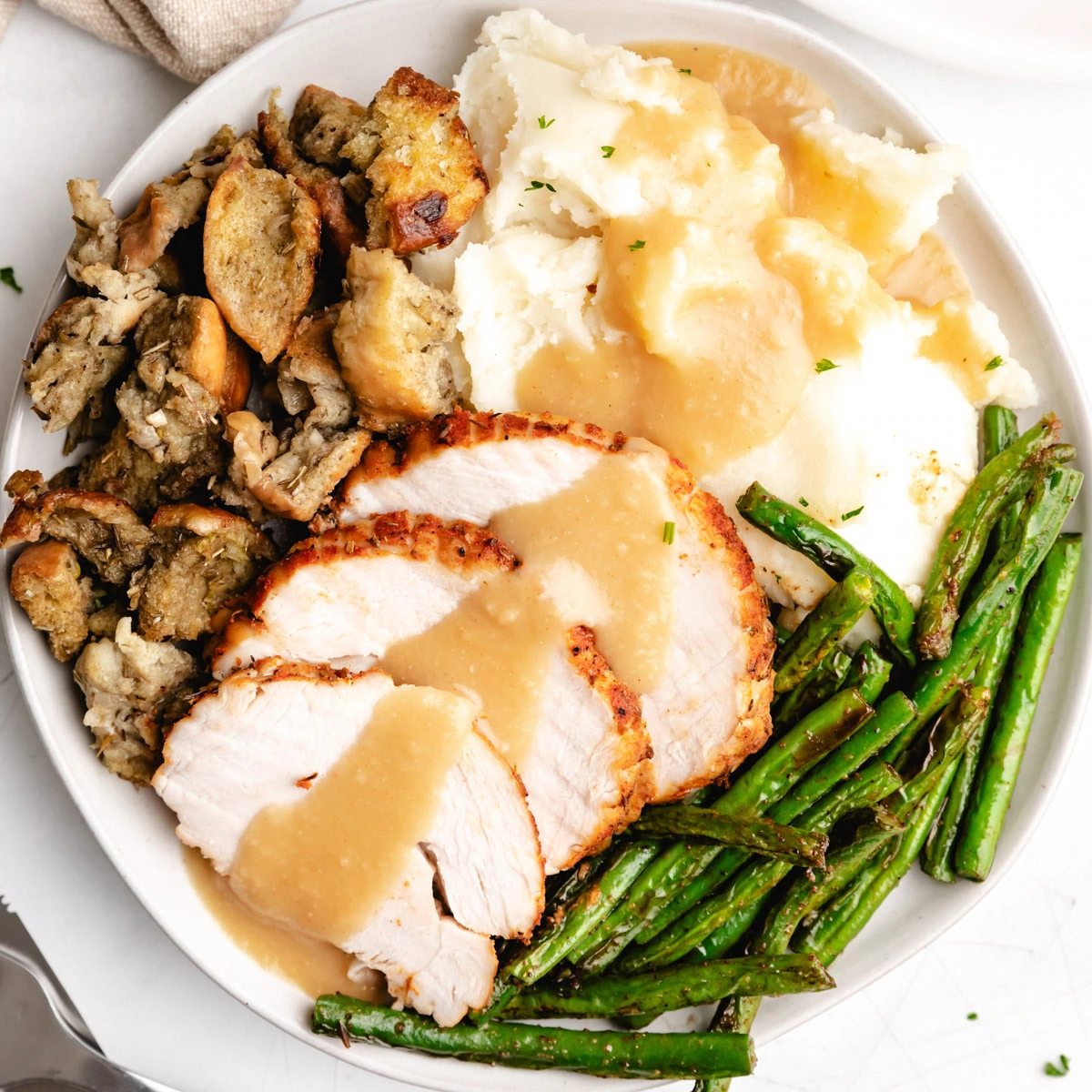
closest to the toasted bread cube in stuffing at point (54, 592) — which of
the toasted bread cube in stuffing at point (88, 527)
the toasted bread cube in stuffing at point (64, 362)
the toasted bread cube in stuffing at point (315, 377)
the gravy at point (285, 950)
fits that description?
the toasted bread cube in stuffing at point (88, 527)

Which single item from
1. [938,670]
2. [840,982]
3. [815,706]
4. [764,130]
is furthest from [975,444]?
[840,982]

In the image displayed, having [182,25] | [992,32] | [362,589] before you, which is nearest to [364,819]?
[362,589]

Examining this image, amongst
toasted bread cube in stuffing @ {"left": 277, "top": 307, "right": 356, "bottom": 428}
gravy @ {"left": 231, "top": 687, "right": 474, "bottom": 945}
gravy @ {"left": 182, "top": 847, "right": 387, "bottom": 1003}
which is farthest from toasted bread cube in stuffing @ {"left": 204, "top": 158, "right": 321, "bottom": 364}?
gravy @ {"left": 182, "top": 847, "right": 387, "bottom": 1003}

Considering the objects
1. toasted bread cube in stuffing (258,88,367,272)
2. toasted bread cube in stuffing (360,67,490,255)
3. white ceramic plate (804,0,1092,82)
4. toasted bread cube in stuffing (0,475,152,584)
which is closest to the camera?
toasted bread cube in stuffing (0,475,152,584)

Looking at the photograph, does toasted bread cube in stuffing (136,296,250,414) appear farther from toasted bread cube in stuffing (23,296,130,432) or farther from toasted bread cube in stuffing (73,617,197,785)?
toasted bread cube in stuffing (73,617,197,785)

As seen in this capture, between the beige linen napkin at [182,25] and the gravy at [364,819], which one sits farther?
the beige linen napkin at [182,25]

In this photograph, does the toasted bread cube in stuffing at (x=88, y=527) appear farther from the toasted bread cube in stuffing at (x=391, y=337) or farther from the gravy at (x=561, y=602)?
the gravy at (x=561, y=602)

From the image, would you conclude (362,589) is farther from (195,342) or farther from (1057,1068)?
(1057,1068)
